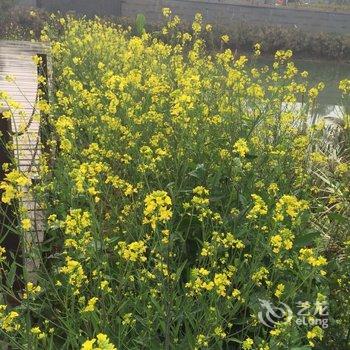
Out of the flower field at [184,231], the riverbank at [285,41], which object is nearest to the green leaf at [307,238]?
the flower field at [184,231]

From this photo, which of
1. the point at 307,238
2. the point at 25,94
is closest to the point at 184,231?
the point at 307,238

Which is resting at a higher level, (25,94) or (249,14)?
(249,14)

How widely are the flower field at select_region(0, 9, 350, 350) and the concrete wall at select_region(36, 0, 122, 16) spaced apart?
2050cm

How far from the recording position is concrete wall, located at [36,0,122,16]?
921 inches

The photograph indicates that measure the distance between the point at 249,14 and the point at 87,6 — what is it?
24.1ft

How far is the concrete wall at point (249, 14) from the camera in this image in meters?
23.4

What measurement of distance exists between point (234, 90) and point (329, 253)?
1393 mm

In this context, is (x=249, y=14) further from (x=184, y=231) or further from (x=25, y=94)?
(x=184, y=231)

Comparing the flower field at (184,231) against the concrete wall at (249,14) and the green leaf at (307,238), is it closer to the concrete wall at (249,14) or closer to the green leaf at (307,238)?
the green leaf at (307,238)

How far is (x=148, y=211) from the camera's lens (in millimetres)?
1623

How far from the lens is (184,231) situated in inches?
103

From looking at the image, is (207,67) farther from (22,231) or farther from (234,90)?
(22,231)

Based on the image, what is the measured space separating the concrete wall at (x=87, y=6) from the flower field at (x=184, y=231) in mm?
20498

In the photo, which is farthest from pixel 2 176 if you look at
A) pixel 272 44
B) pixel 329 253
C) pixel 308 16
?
pixel 308 16
